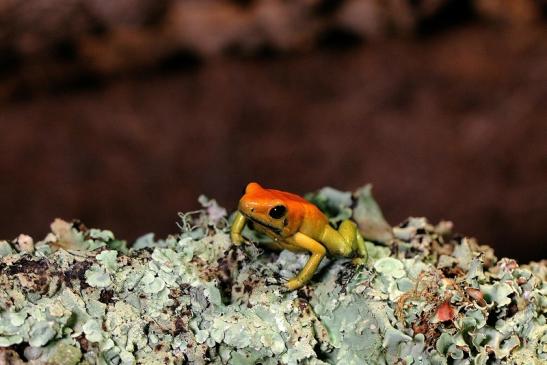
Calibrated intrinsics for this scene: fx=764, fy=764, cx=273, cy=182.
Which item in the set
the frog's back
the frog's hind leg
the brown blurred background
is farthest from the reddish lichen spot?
the brown blurred background

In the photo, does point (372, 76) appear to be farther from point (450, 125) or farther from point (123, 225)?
point (123, 225)

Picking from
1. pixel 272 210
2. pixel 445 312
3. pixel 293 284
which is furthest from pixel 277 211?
pixel 445 312

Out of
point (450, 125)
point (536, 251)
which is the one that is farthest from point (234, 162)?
point (536, 251)

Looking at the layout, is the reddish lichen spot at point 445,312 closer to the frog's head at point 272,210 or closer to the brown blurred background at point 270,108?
the frog's head at point 272,210

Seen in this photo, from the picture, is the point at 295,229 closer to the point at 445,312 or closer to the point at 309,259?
the point at 309,259

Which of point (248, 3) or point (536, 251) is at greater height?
point (248, 3)

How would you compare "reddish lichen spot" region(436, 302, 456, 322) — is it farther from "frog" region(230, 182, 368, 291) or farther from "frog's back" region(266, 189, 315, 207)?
"frog's back" region(266, 189, 315, 207)
